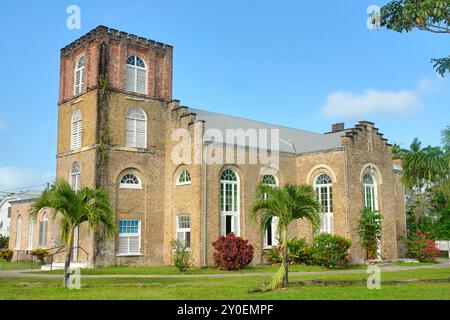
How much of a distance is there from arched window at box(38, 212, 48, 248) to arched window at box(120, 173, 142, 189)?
924 cm

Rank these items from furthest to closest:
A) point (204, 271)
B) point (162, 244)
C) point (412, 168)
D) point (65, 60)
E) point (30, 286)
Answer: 1. point (65, 60)
2. point (162, 244)
3. point (204, 271)
4. point (412, 168)
5. point (30, 286)

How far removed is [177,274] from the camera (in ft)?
73.8

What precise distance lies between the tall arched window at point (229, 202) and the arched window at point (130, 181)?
4695 millimetres

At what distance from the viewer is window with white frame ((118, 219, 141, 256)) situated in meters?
27.3

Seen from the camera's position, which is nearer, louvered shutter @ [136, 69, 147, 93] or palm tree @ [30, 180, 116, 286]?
palm tree @ [30, 180, 116, 286]

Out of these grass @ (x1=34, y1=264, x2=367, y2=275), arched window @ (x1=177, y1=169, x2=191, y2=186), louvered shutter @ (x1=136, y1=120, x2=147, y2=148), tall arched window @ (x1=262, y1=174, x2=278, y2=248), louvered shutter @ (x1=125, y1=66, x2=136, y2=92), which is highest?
louvered shutter @ (x1=125, y1=66, x2=136, y2=92)

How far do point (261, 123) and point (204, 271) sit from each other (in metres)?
13.5

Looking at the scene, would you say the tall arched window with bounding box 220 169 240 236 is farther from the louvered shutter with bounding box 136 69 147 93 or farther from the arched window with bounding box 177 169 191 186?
the louvered shutter with bounding box 136 69 147 93

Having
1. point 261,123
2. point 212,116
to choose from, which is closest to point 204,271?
point 212,116

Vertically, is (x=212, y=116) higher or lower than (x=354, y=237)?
higher

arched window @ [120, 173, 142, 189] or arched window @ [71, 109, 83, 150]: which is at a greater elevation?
arched window @ [71, 109, 83, 150]

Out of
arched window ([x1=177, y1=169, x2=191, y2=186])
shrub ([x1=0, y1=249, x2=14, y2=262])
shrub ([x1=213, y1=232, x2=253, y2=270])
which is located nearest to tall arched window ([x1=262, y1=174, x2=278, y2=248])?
shrub ([x1=213, y1=232, x2=253, y2=270])
